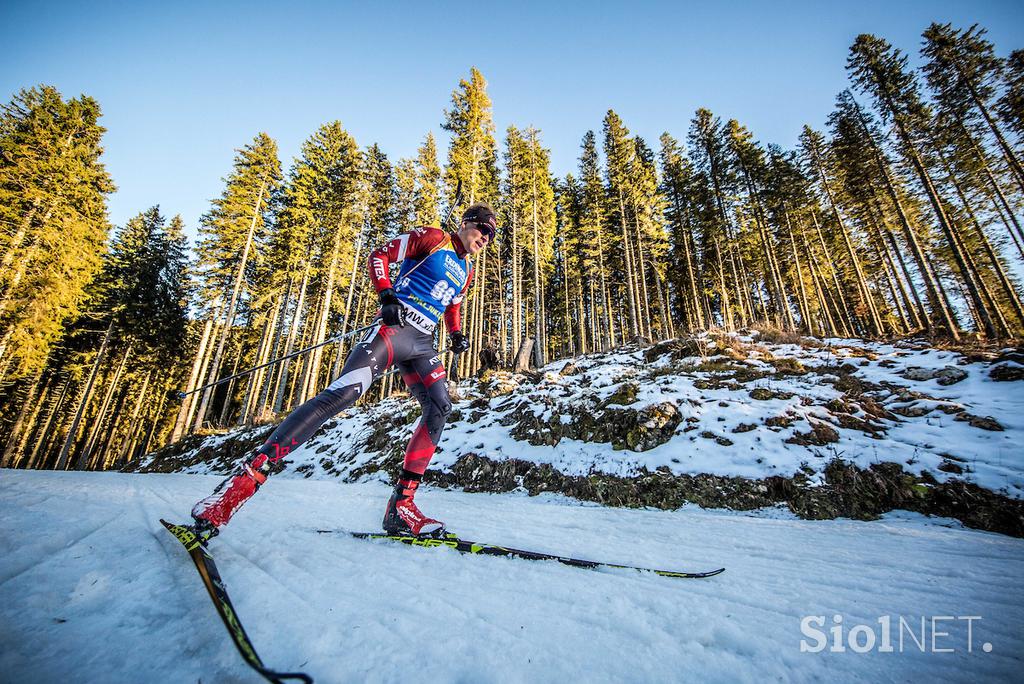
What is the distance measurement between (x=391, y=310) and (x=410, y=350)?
379mm

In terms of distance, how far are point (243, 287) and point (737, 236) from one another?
93.9ft

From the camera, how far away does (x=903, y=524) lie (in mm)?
2875

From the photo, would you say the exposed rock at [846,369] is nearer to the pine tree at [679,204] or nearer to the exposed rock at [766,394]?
the exposed rock at [766,394]

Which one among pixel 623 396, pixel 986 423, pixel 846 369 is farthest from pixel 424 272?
pixel 846 369

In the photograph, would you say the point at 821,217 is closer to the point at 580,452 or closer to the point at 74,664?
the point at 580,452

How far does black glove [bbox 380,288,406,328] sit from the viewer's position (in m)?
2.55

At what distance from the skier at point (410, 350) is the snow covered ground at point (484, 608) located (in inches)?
17.9

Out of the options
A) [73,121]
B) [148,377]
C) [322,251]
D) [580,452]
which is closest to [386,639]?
[580,452]

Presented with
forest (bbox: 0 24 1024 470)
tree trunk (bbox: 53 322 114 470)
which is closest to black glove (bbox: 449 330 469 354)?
forest (bbox: 0 24 1024 470)

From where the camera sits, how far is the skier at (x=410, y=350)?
2.21 metres

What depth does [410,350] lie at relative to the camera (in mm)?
2799

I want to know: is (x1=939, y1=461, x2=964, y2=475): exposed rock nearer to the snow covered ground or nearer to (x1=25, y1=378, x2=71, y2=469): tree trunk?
the snow covered ground

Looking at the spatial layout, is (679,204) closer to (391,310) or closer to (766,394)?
(766,394)

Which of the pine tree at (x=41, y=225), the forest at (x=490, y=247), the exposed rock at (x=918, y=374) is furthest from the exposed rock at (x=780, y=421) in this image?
the pine tree at (x=41, y=225)
